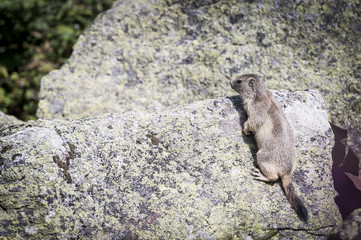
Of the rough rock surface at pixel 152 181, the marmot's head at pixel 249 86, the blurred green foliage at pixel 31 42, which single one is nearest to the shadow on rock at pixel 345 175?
the rough rock surface at pixel 152 181

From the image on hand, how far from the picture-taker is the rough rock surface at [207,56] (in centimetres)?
486

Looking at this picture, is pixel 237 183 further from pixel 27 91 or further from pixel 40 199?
pixel 27 91

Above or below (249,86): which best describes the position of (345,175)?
below

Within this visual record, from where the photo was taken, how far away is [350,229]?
285 cm

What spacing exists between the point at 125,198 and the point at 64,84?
2810 mm

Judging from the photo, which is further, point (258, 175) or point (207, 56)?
point (207, 56)

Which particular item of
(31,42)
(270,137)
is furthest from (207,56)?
(31,42)

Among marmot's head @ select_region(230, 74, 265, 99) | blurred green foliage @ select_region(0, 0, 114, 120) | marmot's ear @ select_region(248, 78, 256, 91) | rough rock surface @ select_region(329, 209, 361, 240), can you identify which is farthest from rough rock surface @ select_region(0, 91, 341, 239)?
blurred green foliage @ select_region(0, 0, 114, 120)

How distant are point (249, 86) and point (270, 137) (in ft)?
2.77

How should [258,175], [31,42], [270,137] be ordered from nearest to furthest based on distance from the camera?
[258,175] < [270,137] < [31,42]

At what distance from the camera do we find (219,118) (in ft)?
13.2

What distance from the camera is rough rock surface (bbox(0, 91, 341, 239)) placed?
301 cm

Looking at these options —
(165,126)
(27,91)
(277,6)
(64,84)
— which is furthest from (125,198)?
(27,91)

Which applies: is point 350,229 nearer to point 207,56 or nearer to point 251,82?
point 251,82
